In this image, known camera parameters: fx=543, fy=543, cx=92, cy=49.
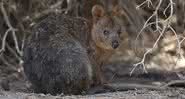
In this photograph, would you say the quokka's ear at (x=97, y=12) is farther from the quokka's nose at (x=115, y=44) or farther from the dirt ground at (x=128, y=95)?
the dirt ground at (x=128, y=95)

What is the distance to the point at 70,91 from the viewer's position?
620cm

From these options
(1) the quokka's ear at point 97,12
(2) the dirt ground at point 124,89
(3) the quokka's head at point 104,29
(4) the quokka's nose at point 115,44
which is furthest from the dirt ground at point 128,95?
(1) the quokka's ear at point 97,12

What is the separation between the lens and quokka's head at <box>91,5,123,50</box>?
7.14 metres

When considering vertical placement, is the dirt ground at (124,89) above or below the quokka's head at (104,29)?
below

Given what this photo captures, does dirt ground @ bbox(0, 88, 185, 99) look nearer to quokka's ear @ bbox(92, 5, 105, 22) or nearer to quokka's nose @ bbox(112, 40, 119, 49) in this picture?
quokka's nose @ bbox(112, 40, 119, 49)

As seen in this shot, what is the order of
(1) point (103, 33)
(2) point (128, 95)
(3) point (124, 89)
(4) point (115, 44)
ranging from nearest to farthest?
(2) point (128, 95) < (3) point (124, 89) < (4) point (115, 44) < (1) point (103, 33)

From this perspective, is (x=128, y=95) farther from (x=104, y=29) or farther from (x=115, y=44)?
(x=104, y=29)

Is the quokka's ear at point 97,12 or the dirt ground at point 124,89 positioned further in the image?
the quokka's ear at point 97,12

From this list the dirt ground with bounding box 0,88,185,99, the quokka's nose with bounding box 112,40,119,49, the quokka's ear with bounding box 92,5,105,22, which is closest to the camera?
the dirt ground with bounding box 0,88,185,99

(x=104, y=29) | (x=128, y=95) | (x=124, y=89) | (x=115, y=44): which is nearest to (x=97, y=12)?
(x=104, y=29)

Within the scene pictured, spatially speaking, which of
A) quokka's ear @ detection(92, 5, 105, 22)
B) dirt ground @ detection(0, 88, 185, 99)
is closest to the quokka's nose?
quokka's ear @ detection(92, 5, 105, 22)

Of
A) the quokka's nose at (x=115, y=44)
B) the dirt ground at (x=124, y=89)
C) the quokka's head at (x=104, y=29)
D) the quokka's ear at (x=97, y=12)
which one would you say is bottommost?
the dirt ground at (x=124, y=89)

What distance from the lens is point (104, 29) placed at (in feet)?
23.7

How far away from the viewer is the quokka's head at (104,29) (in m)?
7.14
